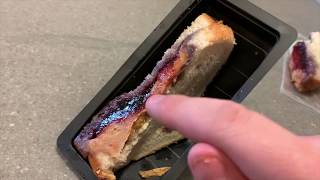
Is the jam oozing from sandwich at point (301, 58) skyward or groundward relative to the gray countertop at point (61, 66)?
skyward

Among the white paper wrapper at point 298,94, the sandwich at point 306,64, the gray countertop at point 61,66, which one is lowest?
the gray countertop at point 61,66

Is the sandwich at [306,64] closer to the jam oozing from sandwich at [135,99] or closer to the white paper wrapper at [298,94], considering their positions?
the white paper wrapper at [298,94]

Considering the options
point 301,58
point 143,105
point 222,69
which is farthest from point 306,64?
point 143,105

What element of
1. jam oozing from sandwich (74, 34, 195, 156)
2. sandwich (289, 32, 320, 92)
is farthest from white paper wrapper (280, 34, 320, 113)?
jam oozing from sandwich (74, 34, 195, 156)

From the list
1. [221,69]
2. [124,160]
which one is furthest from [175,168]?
[221,69]

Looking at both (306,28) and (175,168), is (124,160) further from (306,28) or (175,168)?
(306,28)

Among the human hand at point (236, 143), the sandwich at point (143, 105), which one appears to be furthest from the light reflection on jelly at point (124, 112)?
the human hand at point (236, 143)

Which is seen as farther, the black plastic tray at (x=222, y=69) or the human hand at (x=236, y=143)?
the black plastic tray at (x=222, y=69)
